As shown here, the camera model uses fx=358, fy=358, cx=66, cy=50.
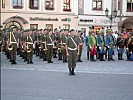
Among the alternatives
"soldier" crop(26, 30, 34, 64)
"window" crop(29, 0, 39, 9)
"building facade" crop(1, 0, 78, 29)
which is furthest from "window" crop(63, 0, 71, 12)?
"soldier" crop(26, 30, 34, 64)

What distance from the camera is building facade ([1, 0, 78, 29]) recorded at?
129 ft

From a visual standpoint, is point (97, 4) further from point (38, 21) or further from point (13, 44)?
point (13, 44)

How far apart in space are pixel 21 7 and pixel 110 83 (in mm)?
29146

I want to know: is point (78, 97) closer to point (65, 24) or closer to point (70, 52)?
point (70, 52)

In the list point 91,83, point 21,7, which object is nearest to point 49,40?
point 91,83

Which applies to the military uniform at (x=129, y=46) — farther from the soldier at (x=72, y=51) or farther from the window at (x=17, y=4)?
the window at (x=17, y=4)

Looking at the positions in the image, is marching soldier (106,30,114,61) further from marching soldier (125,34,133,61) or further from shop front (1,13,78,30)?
shop front (1,13,78,30)

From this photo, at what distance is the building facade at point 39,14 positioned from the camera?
129 ft

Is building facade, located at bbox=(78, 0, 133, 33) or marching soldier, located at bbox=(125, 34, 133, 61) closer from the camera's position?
marching soldier, located at bbox=(125, 34, 133, 61)

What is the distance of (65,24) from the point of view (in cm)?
4238

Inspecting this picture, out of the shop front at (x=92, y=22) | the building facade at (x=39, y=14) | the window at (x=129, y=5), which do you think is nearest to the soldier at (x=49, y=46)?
the building facade at (x=39, y=14)

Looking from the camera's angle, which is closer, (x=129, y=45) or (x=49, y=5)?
(x=129, y=45)

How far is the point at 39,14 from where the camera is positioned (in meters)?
40.8

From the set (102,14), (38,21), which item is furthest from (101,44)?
(102,14)
